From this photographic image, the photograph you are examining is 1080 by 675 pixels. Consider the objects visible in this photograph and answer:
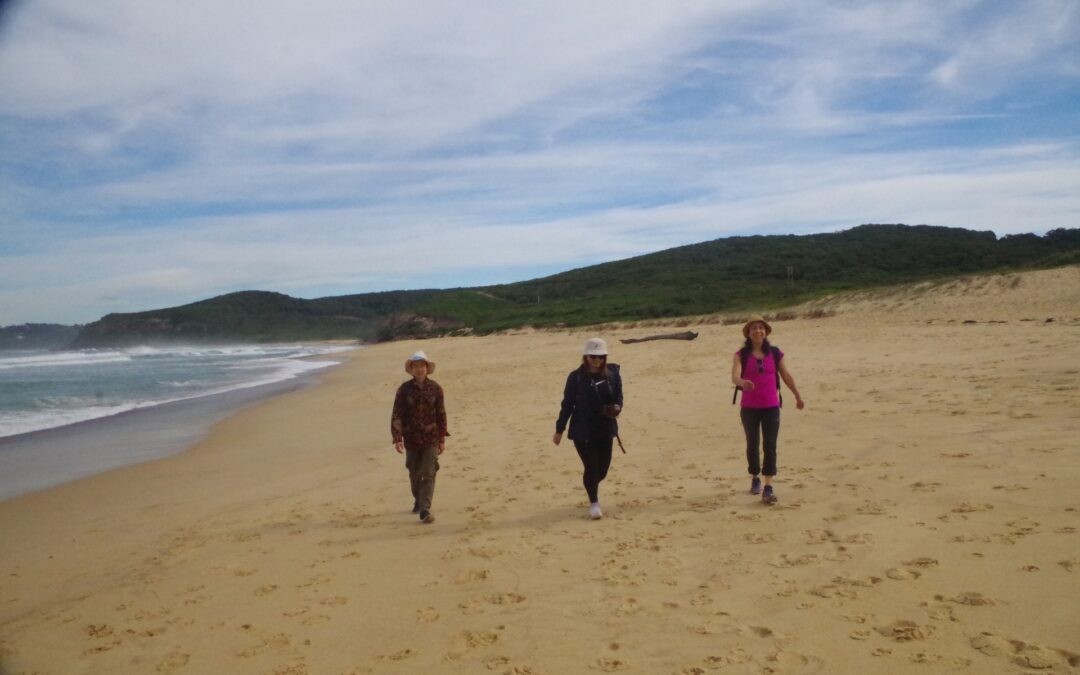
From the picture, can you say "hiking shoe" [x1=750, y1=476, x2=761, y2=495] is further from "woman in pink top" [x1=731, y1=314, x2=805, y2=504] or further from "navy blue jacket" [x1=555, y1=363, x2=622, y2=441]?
"navy blue jacket" [x1=555, y1=363, x2=622, y2=441]

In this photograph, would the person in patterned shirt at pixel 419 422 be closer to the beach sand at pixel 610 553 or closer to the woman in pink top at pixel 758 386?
the beach sand at pixel 610 553

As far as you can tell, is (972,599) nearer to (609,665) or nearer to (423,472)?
(609,665)

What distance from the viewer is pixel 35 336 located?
166000 millimetres

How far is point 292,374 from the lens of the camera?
108 feet

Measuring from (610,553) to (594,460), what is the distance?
48.6 inches

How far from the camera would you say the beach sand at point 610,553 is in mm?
3932

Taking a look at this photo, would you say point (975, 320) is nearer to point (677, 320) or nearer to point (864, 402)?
point (864, 402)

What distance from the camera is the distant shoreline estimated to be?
36.6 ft

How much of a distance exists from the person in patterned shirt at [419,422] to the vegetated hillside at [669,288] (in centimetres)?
3565

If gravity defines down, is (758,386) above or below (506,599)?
above

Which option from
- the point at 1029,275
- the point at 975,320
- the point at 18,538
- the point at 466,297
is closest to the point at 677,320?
the point at 1029,275

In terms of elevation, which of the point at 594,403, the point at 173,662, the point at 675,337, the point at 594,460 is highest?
the point at 594,403

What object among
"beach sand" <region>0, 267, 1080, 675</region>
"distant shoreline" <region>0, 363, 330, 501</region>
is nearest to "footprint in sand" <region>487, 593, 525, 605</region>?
"beach sand" <region>0, 267, 1080, 675</region>

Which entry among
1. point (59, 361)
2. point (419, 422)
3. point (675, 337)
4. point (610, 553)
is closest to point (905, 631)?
point (610, 553)
